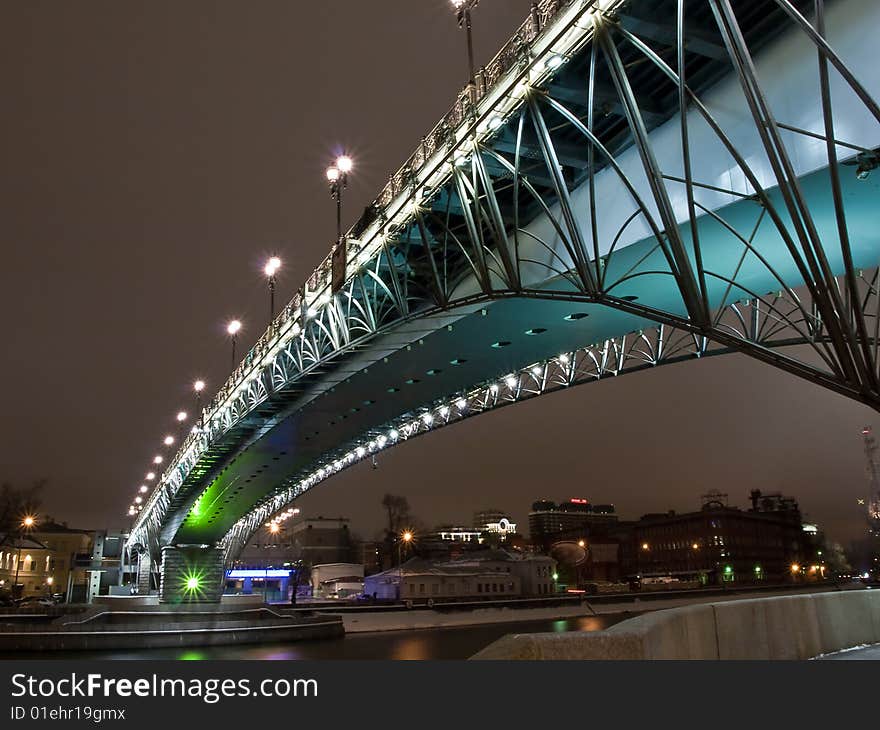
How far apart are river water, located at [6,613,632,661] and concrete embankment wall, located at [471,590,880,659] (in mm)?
22776

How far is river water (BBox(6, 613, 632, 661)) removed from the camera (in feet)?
120

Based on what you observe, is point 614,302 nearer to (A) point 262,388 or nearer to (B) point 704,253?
(B) point 704,253

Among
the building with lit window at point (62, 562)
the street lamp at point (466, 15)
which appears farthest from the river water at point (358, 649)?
the building with lit window at point (62, 562)

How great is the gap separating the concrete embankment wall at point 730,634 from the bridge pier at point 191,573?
65759 mm

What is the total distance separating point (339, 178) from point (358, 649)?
23.7 metres

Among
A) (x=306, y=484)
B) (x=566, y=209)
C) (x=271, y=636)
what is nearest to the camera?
(x=566, y=209)

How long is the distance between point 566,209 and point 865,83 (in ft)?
16.2

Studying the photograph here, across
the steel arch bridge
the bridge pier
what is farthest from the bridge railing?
the bridge pier

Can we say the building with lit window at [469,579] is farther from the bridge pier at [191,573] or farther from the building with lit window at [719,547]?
the building with lit window at [719,547]

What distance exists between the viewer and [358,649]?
39.4 metres

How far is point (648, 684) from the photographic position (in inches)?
259

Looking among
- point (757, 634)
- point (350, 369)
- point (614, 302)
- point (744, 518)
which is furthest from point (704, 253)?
point (744, 518)

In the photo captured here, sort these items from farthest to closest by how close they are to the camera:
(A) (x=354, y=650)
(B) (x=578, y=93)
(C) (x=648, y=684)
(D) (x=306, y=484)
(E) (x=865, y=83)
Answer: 1. (D) (x=306, y=484)
2. (A) (x=354, y=650)
3. (B) (x=578, y=93)
4. (E) (x=865, y=83)
5. (C) (x=648, y=684)

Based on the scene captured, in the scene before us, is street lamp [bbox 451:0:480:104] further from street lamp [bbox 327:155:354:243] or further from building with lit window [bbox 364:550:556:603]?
building with lit window [bbox 364:550:556:603]
